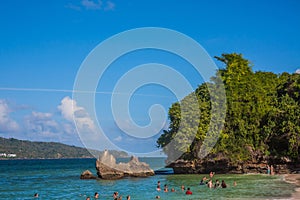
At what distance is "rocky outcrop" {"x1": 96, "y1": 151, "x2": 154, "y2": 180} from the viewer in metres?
55.4

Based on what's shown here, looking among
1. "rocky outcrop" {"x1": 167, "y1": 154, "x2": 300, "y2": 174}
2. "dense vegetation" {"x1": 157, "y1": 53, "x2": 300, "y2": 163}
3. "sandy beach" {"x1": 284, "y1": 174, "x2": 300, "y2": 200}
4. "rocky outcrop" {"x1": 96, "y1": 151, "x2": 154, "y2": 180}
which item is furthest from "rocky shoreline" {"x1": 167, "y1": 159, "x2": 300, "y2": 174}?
"sandy beach" {"x1": 284, "y1": 174, "x2": 300, "y2": 200}

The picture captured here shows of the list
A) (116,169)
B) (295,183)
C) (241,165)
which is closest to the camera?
(295,183)

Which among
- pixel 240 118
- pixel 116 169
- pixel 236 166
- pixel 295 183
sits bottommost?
pixel 295 183

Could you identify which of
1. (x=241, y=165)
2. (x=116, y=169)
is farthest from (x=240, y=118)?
(x=116, y=169)

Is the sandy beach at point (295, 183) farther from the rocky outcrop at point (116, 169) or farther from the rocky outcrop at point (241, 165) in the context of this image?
the rocky outcrop at point (116, 169)

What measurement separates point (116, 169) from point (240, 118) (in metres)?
18.6

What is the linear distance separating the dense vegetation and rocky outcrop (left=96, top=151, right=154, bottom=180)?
184 inches

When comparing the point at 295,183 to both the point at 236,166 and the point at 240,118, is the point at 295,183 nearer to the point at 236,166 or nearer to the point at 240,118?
the point at 236,166

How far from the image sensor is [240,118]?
5666 cm

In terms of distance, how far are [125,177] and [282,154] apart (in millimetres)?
21391

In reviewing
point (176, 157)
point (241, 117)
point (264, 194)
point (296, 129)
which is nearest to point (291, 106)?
point (296, 129)

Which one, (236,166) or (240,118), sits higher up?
(240,118)

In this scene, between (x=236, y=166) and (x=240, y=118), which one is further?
(x=240, y=118)

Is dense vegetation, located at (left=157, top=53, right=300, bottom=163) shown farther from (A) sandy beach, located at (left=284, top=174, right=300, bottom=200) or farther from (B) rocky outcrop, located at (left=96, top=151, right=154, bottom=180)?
(A) sandy beach, located at (left=284, top=174, right=300, bottom=200)
